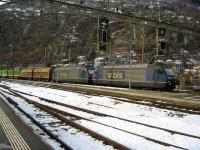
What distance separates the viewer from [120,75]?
166ft

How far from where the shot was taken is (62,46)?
134m

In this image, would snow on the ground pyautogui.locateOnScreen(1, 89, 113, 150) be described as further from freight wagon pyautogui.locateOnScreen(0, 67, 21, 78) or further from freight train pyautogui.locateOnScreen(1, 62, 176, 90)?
freight wagon pyautogui.locateOnScreen(0, 67, 21, 78)

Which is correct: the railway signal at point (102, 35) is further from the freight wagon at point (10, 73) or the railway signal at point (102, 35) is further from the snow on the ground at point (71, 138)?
the freight wagon at point (10, 73)

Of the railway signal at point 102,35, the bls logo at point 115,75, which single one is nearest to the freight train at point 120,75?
the bls logo at point 115,75

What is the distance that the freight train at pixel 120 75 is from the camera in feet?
140

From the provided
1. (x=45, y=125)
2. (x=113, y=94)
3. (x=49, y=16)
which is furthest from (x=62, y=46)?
(x=45, y=125)

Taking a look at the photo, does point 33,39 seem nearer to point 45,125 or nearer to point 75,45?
point 75,45

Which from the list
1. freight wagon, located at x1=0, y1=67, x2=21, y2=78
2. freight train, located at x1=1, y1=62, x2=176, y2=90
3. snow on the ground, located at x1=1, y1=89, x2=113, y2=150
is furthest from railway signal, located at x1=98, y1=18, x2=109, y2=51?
freight wagon, located at x1=0, y1=67, x2=21, y2=78

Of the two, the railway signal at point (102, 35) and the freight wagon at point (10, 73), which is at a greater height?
the railway signal at point (102, 35)

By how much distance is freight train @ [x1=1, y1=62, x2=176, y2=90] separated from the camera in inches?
1682

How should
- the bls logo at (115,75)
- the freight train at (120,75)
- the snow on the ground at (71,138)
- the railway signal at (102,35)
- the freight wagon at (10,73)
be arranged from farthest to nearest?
the freight wagon at (10,73) < the bls logo at (115,75) < the freight train at (120,75) < the railway signal at (102,35) < the snow on the ground at (71,138)

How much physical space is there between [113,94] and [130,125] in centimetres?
2000

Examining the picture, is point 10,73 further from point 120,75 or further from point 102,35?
point 102,35

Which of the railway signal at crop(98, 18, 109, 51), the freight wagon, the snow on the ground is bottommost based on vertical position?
the snow on the ground
